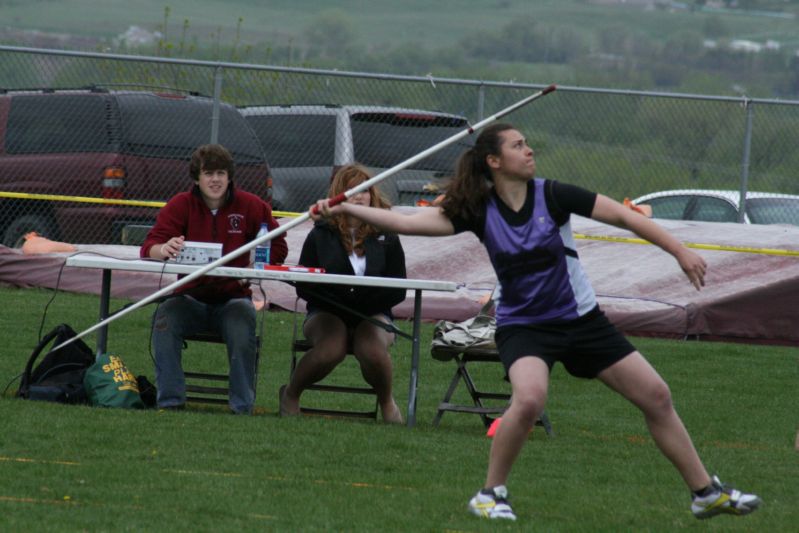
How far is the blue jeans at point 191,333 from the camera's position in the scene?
28.9 feet

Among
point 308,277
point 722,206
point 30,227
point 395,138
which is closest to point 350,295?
point 308,277

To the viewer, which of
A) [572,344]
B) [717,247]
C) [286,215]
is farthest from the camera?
[286,215]

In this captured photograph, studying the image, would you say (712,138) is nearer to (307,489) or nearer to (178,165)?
(178,165)

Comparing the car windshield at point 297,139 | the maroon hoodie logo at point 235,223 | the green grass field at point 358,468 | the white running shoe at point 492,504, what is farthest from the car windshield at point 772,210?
the white running shoe at point 492,504

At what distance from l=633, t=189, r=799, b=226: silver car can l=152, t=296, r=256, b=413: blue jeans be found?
752 cm

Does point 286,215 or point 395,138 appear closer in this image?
point 286,215

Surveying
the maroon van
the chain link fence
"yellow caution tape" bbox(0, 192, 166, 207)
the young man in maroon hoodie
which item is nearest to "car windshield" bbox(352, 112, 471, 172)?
the chain link fence

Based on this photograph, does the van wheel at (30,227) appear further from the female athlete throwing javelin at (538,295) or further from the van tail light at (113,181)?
the female athlete throwing javelin at (538,295)

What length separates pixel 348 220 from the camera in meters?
9.00

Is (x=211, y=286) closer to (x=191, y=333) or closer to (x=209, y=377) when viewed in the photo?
(x=191, y=333)

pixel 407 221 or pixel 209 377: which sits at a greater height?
pixel 407 221

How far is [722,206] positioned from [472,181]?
994 cm

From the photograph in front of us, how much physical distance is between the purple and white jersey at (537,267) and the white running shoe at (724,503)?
89cm

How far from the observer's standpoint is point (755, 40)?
4875 inches
